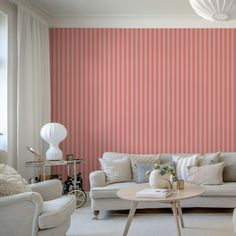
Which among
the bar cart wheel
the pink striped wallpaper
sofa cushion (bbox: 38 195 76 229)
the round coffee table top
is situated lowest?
the bar cart wheel

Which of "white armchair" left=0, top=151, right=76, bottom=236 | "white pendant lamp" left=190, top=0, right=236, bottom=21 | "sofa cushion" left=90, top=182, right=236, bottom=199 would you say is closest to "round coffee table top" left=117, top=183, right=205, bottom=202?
"sofa cushion" left=90, top=182, right=236, bottom=199

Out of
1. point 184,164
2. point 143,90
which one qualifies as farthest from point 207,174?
point 143,90

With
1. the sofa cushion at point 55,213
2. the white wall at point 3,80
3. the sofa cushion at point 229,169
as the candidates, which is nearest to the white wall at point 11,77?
the white wall at point 3,80

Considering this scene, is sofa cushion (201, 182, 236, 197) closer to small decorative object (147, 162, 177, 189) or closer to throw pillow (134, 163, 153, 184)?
throw pillow (134, 163, 153, 184)

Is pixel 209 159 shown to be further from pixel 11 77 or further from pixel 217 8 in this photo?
pixel 11 77

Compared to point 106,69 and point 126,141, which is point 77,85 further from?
point 126,141

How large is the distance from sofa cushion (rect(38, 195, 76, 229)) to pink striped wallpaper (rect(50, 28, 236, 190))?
91.0 inches

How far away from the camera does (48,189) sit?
386 cm

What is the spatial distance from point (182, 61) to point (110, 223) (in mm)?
2806

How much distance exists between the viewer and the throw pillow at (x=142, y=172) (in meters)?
4.90

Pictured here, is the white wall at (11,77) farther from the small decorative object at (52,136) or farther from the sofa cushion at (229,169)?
the sofa cushion at (229,169)

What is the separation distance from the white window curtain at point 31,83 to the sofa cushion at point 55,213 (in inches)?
62.4

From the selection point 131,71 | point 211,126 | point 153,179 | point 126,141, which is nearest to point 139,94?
point 131,71

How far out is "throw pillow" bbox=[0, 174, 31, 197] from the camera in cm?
331
